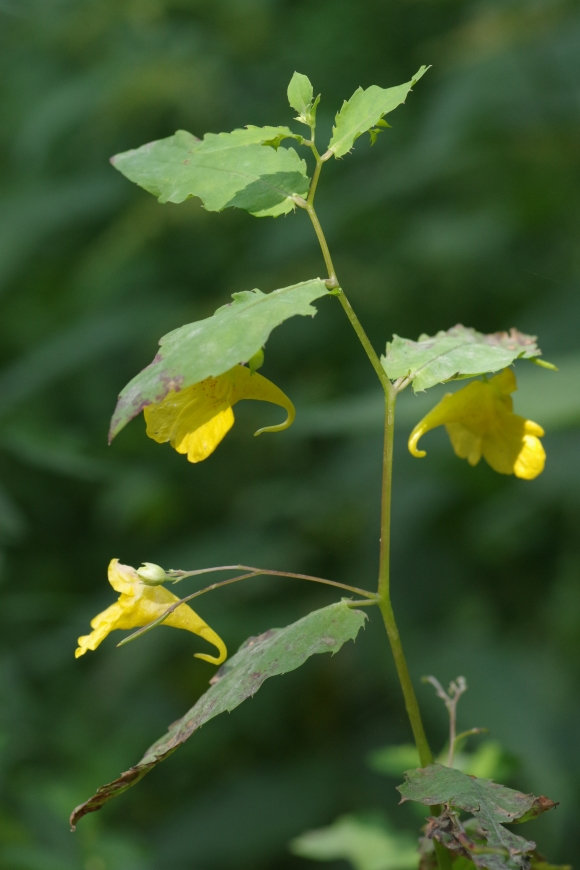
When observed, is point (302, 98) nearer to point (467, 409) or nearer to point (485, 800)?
point (467, 409)

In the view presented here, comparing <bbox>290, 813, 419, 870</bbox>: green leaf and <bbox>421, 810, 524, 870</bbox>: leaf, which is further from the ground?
<bbox>421, 810, 524, 870</bbox>: leaf

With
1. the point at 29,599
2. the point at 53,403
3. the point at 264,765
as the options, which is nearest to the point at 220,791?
the point at 264,765

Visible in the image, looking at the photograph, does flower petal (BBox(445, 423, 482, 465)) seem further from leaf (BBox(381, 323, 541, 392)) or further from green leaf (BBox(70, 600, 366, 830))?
green leaf (BBox(70, 600, 366, 830))

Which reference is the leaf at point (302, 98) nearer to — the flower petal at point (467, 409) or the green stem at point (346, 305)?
the green stem at point (346, 305)

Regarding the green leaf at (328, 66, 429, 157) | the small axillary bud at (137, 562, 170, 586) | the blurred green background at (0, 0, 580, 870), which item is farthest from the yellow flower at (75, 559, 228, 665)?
the blurred green background at (0, 0, 580, 870)

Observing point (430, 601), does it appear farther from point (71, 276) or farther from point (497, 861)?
point (497, 861)

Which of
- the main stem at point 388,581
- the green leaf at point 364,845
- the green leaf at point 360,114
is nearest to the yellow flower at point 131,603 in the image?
the main stem at point 388,581
